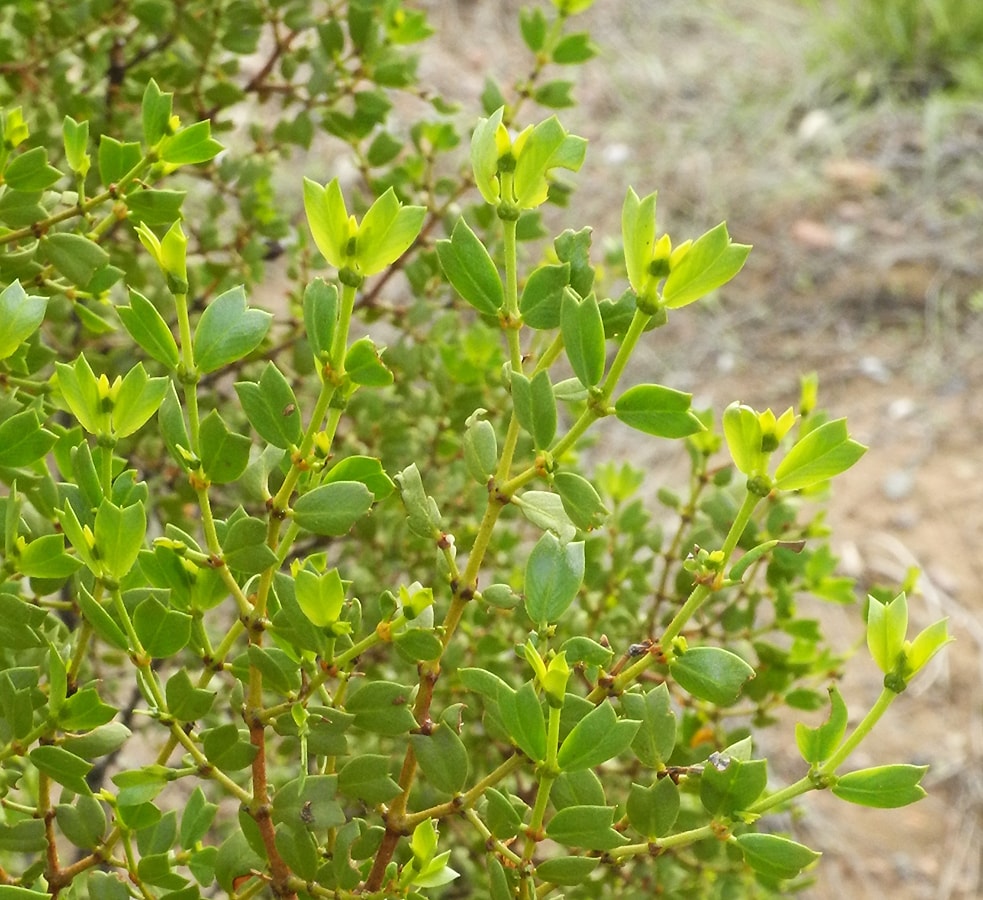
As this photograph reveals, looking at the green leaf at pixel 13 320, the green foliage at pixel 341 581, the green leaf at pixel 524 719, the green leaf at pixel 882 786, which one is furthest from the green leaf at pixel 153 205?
the green leaf at pixel 882 786

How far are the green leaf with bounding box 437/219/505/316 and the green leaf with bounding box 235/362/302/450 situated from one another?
0.29 ft

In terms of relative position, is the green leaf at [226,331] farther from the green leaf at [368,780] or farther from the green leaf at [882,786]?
the green leaf at [882,786]

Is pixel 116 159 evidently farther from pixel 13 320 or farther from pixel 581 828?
pixel 581 828

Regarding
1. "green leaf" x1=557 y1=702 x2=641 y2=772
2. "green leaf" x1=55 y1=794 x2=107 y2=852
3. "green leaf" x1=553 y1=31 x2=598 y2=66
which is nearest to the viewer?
"green leaf" x1=557 y1=702 x2=641 y2=772

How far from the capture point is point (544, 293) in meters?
0.56

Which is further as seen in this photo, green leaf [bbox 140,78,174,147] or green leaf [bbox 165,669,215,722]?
green leaf [bbox 140,78,174,147]

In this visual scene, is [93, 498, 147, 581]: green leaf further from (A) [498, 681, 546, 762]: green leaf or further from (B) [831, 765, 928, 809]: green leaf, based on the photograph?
(B) [831, 765, 928, 809]: green leaf

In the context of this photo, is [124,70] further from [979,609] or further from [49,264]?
[979,609]

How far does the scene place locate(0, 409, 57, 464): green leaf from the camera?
576 mm

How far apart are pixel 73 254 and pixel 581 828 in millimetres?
397

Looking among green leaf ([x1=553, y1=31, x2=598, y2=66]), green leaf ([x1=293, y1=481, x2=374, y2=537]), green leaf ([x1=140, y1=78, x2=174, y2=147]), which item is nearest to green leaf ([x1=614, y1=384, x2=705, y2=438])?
green leaf ([x1=293, y1=481, x2=374, y2=537])

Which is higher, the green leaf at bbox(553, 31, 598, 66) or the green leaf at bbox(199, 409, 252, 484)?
the green leaf at bbox(553, 31, 598, 66)

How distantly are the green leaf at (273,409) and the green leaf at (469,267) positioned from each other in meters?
0.09

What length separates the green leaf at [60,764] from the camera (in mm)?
548
